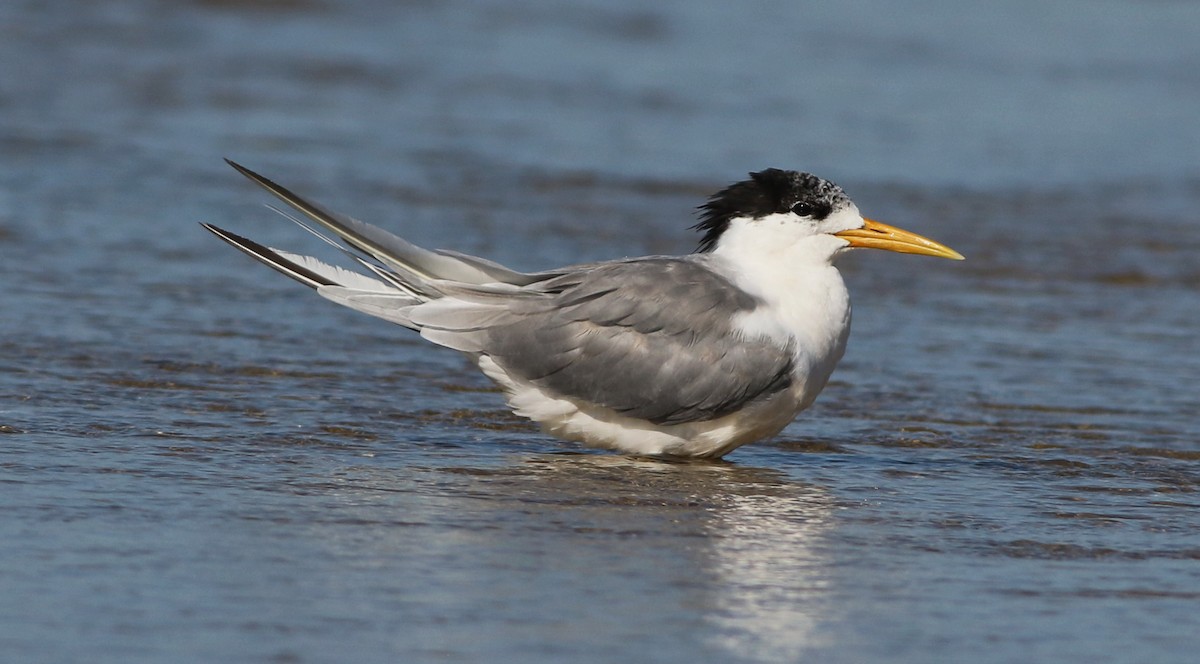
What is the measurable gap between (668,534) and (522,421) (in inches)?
63.3

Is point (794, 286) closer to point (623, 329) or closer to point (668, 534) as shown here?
point (623, 329)

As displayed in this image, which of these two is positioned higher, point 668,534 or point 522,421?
point 522,421

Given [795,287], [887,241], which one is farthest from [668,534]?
[887,241]

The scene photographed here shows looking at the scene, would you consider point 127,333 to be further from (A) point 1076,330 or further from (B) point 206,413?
(A) point 1076,330

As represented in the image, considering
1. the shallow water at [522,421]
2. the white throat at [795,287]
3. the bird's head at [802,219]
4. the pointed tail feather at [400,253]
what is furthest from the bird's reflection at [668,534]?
the bird's head at [802,219]

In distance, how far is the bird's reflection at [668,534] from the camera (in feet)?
11.7

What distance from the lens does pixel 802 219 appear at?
17.4 ft

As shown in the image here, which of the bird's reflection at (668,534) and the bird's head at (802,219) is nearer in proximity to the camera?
the bird's reflection at (668,534)

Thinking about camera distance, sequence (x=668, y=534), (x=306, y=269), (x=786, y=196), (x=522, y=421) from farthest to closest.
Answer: (x=522, y=421), (x=786, y=196), (x=306, y=269), (x=668, y=534)

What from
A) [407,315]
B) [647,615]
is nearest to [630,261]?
[407,315]

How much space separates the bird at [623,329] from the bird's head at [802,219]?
11 centimetres

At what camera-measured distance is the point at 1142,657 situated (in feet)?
11.2

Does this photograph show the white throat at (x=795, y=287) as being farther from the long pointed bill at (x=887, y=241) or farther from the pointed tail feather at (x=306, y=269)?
the pointed tail feather at (x=306, y=269)

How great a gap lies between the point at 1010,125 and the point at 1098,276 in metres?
4.57
